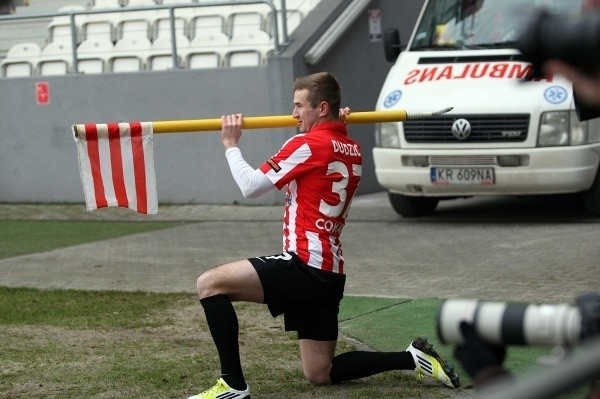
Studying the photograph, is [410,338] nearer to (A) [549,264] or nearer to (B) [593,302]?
(A) [549,264]

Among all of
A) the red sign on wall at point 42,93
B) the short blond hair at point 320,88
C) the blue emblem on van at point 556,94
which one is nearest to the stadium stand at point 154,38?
the red sign on wall at point 42,93

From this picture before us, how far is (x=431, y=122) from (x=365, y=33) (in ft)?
13.0

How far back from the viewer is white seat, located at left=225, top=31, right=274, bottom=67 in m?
15.4

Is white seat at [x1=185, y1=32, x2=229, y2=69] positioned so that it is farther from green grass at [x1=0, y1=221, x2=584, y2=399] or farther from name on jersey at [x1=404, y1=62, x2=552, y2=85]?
green grass at [x1=0, y1=221, x2=584, y2=399]

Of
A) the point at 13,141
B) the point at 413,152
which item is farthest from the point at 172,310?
the point at 13,141

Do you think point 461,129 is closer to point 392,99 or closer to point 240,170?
point 392,99

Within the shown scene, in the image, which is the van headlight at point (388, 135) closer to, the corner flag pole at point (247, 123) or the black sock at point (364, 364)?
the corner flag pole at point (247, 123)

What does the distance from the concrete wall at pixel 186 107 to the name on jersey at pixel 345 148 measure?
8346mm

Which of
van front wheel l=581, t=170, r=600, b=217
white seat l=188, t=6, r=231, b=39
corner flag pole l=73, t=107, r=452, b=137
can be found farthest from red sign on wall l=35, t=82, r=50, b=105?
corner flag pole l=73, t=107, r=452, b=137

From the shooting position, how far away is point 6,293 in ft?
31.8

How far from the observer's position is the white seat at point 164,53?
16.0 metres

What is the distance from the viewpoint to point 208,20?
16672 mm

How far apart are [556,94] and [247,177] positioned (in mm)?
6126

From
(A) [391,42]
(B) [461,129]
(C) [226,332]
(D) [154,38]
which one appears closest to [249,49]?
(D) [154,38]
